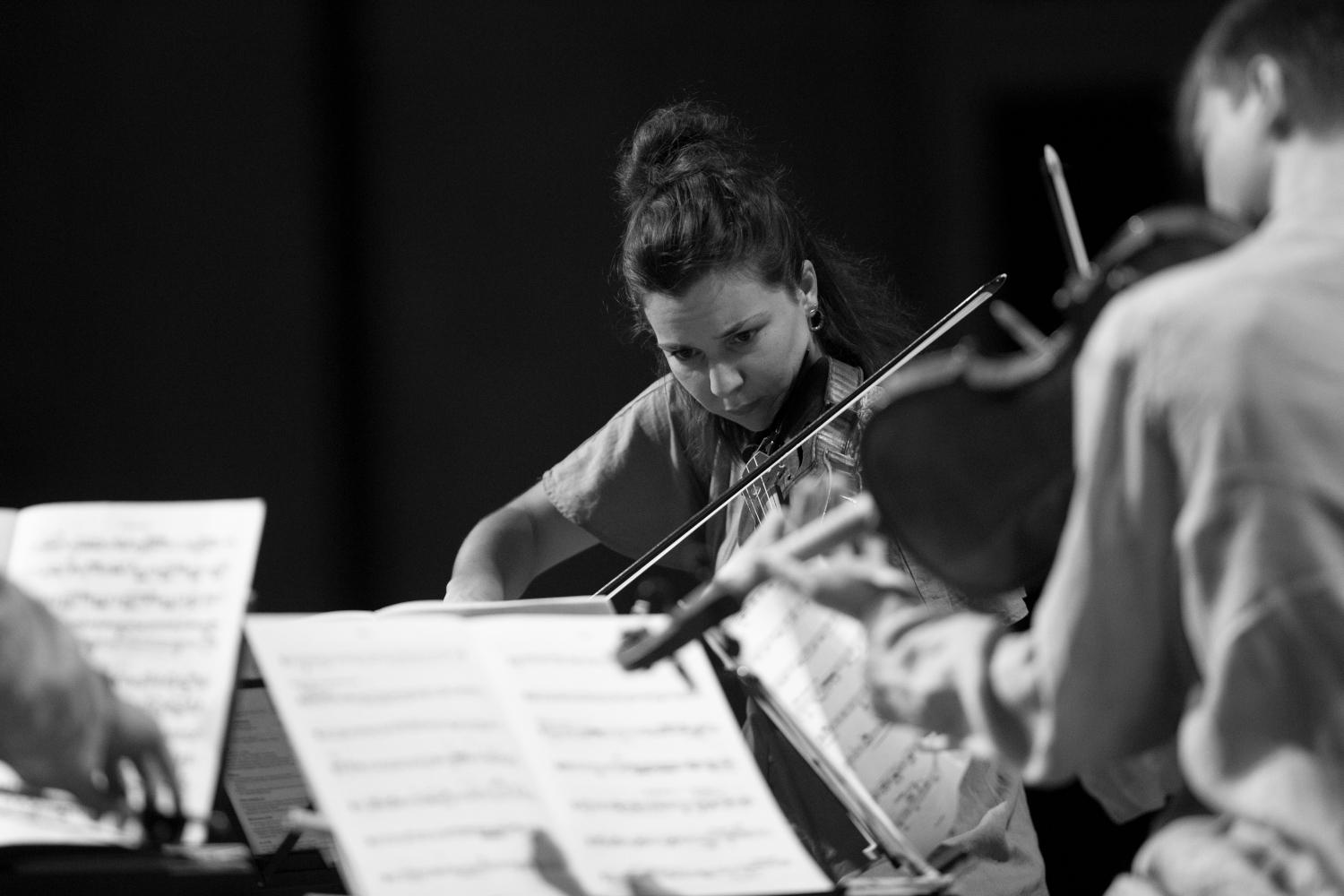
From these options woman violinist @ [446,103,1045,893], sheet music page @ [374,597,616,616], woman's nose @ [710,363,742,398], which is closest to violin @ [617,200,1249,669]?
sheet music page @ [374,597,616,616]

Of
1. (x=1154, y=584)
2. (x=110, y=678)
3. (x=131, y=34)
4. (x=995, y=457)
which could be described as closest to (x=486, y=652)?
(x=110, y=678)

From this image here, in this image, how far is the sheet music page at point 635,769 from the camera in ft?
4.59

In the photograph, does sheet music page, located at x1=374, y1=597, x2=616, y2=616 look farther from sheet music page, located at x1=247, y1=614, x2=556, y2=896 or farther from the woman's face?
the woman's face

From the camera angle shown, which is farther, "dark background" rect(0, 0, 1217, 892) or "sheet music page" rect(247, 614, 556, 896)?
"dark background" rect(0, 0, 1217, 892)

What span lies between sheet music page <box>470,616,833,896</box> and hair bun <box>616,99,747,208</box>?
2.96ft

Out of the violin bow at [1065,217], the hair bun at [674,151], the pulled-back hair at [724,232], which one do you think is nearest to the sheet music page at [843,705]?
the violin bow at [1065,217]

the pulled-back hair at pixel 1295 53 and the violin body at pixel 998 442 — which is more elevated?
the pulled-back hair at pixel 1295 53

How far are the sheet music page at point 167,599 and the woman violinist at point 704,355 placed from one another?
31.1 inches

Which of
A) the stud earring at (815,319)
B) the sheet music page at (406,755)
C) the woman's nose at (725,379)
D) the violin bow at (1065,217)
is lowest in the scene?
the sheet music page at (406,755)

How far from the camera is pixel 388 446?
3.31m

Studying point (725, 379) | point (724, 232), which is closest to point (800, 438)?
point (725, 379)

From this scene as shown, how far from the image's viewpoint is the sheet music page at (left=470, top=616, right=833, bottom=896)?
1.40 meters

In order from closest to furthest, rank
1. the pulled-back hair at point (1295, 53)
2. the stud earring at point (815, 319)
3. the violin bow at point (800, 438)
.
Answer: the pulled-back hair at point (1295, 53) < the violin bow at point (800, 438) < the stud earring at point (815, 319)

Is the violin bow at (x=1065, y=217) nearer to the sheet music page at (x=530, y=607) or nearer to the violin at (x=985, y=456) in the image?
the violin at (x=985, y=456)
